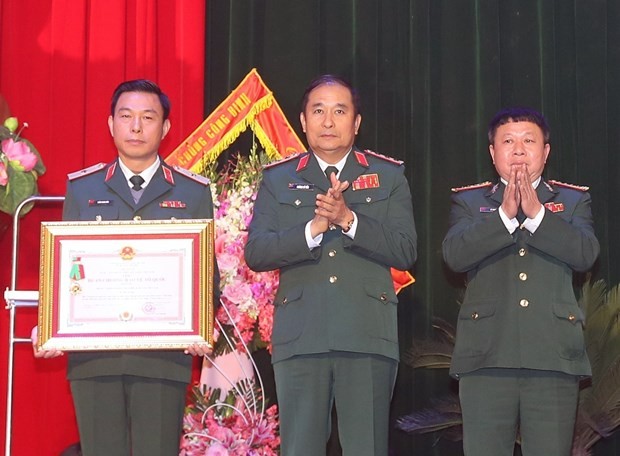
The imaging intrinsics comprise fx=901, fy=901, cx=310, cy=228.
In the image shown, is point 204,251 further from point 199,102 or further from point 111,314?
point 199,102

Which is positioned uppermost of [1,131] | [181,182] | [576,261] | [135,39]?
[135,39]

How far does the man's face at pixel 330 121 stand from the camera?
309 cm

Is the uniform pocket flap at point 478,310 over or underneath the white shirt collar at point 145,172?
underneath

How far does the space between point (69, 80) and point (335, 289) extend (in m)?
2.66

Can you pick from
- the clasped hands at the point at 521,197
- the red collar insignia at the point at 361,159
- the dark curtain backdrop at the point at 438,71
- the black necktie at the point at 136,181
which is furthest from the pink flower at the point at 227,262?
the clasped hands at the point at 521,197

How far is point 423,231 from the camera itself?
5188 mm

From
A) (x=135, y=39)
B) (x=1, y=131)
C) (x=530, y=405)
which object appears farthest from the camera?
(x=135, y=39)

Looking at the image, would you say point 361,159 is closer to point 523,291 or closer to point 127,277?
point 523,291

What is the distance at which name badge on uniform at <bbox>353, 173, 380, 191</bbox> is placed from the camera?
3.07m

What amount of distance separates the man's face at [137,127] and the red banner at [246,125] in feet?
4.98

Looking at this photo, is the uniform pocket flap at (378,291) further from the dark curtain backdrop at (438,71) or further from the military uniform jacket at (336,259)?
the dark curtain backdrop at (438,71)

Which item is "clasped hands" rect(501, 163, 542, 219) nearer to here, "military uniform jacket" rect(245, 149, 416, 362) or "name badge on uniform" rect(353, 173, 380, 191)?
"military uniform jacket" rect(245, 149, 416, 362)

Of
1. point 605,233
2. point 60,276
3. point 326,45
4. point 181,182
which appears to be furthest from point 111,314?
point 605,233

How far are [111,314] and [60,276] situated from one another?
215 mm
